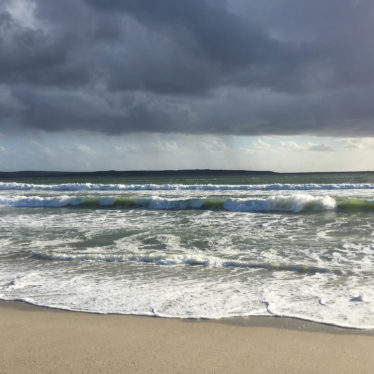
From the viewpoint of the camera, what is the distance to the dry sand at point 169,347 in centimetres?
315

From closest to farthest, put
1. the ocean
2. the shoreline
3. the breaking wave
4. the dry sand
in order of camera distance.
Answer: the dry sand < the shoreline < the ocean < the breaking wave

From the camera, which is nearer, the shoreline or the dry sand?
the dry sand

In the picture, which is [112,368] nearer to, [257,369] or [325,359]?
[257,369]

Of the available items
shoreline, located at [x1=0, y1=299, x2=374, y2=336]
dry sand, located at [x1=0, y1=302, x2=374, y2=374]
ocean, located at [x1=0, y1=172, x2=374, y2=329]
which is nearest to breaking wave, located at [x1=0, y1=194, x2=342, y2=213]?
ocean, located at [x1=0, y1=172, x2=374, y2=329]

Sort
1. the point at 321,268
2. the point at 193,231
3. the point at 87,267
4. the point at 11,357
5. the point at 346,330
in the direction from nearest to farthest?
1. the point at 11,357
2. the point at 346,330
3. the point at 321,268
4. the point at 87,267
5. the point at 193,231

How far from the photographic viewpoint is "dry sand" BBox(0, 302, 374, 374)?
315 centimetres

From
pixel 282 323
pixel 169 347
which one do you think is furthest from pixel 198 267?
pixel 169 347

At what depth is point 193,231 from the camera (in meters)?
11.1

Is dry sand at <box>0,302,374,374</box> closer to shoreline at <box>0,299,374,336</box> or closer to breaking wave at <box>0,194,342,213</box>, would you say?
shoreline at <box>0,299,374,336</box>

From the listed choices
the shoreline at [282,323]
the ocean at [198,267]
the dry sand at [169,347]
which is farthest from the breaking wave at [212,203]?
the dry sand at [169,347]

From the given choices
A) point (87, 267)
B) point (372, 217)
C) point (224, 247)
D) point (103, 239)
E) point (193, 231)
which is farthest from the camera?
point (372, 217)

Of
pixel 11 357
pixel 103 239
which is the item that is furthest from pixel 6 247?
pixel 11 357

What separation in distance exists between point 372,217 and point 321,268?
344 inches

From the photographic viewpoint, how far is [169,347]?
11.6 ft
